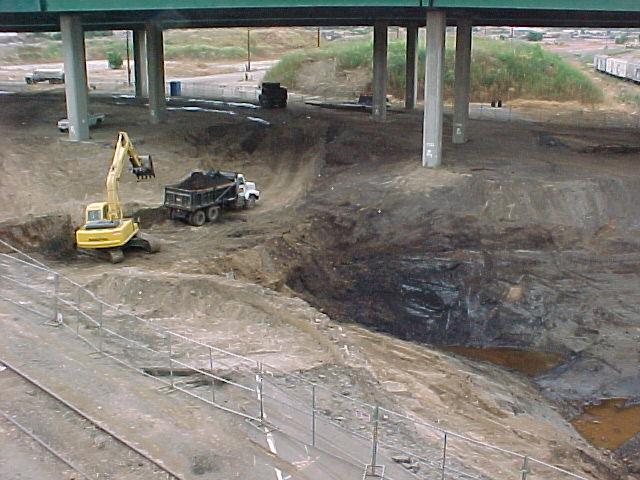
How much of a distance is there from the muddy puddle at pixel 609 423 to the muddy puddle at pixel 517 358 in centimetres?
238

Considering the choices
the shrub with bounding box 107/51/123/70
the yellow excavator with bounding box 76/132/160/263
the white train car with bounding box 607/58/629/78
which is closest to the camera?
the yellow excavator with bounding box 76/132/160/263

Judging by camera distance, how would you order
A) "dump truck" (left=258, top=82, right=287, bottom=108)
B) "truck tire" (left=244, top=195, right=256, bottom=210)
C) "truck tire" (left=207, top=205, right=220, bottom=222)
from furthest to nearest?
"dump truck" (left=258, top=82, right=287, bottom=108), "truck tire" (left=244, top=195, right=256, bottom=210), "truck tire" (left=207, top=205, right=220, bottom=222)

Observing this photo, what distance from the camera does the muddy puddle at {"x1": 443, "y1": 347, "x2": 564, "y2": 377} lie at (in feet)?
76.4

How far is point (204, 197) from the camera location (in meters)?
30.7

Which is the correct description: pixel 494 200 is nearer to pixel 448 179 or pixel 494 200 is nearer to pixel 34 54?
pixel 448 179

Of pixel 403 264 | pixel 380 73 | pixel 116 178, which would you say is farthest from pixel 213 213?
pixel 380 73

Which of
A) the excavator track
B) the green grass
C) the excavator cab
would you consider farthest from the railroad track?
Result: the green grass

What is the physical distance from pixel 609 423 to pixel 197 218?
1718 centimetres

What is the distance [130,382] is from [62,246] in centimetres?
1273

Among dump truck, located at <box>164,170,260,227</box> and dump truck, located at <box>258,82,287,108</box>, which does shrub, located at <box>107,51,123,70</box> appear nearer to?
dump truck, located at <box>258,82,287,108</box>

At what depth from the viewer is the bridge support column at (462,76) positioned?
41125mm

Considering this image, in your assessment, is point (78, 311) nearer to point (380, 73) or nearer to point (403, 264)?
point (403, 264)

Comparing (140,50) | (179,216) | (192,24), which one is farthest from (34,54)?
(179,216)

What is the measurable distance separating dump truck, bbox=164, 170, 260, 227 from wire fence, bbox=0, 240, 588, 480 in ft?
29.7
